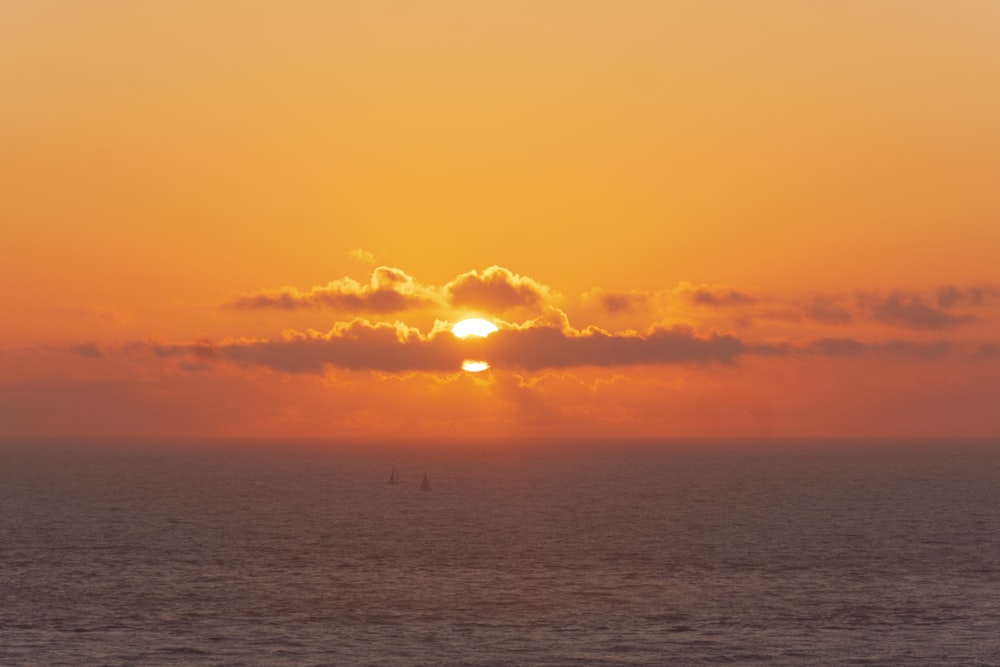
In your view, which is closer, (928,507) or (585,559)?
(585,559)

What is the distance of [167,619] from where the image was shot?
89.2 m

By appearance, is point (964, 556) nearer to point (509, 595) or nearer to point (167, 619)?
point (509, 595)

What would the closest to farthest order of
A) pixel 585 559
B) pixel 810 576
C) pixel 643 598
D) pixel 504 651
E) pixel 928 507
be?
1. pixel 504 651
2. pixel 643 598
3. pixel 810 576
4. pixel 585 559
5. pixel 928 507

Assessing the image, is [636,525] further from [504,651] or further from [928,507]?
[504,651]

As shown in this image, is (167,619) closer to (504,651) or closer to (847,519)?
(504,651)

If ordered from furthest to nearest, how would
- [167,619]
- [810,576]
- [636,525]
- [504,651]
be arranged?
1. [636,525]
2. [810,576]
3. [167,619]
4. [504,651]

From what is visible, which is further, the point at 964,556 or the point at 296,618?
the point at 964,556

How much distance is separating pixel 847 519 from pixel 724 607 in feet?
267

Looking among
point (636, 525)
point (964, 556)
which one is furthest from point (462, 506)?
point (964, 556)

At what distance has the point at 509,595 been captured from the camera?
10075cm

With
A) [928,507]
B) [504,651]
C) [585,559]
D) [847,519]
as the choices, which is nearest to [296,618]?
[504,651]

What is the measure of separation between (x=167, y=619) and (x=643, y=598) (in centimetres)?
3610

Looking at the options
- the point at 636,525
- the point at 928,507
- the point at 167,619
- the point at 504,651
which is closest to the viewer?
the point at 504,651

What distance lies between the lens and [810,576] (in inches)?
4417
